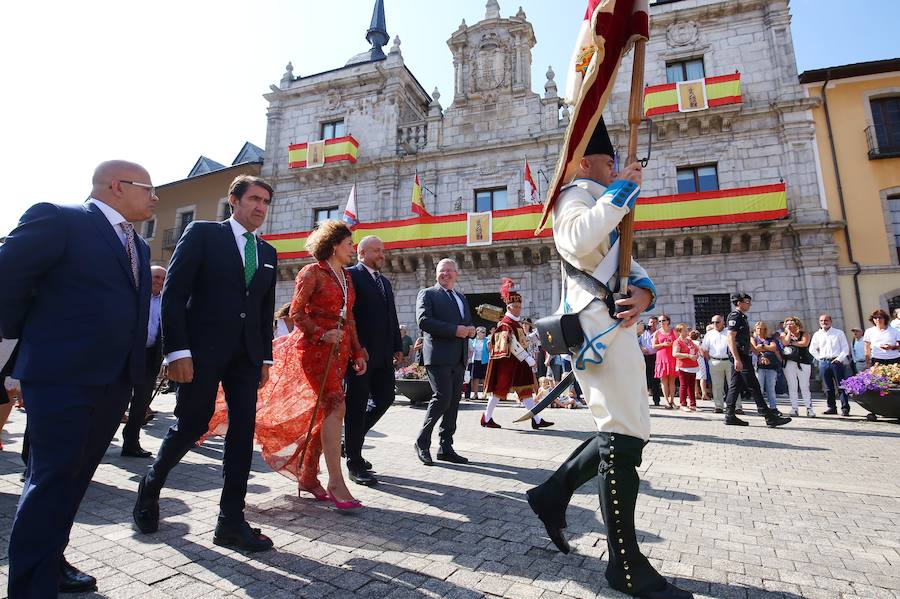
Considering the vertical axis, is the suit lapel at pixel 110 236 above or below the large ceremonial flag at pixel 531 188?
below

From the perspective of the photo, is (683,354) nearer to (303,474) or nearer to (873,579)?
(873,579)

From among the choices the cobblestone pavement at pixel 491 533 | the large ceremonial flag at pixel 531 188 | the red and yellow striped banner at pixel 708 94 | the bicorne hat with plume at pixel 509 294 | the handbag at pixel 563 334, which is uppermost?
the red and yellow striped banner at pixel 708 94

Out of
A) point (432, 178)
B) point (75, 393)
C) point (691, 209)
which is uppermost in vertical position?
point (432, 178)

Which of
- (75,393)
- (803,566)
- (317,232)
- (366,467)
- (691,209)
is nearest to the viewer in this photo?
(75,393)

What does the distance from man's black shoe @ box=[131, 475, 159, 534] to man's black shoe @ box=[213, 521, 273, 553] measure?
423 millimetres

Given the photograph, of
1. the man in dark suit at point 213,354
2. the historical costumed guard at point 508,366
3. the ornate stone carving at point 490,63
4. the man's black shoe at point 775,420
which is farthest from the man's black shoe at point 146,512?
the ornate stone carving at point 490,63

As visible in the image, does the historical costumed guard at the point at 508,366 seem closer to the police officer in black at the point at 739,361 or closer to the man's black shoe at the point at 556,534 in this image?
the police officer in black at the point at 739,361

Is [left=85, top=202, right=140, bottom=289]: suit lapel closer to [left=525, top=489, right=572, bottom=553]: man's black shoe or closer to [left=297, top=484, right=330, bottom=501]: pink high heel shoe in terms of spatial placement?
[left=297, top=484, right=330, bottom=501]: pink high heel shoe

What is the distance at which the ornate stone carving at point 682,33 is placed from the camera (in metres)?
17.9

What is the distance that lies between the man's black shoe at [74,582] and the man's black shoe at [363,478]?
6.27 ft

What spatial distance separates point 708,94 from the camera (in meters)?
16.3

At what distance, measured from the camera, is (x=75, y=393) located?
6.02 feet

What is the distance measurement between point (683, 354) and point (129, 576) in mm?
9568

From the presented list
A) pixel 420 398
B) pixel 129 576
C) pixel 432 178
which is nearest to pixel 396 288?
pixel 432 178
